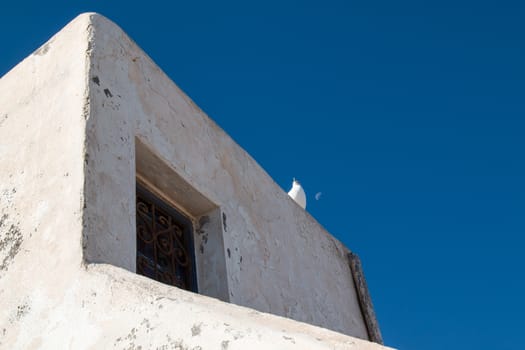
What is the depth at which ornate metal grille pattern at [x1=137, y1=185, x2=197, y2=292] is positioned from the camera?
3.27 m

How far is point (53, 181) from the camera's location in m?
2.76

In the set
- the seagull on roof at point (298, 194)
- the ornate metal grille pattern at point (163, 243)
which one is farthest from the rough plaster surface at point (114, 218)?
the seagull on roof at point (298, 194)

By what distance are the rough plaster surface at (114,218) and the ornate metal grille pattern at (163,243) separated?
14 cm

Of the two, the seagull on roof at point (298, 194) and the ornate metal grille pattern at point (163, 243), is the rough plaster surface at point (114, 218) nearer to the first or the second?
the ornate metal grille pattern at point (163, 243)

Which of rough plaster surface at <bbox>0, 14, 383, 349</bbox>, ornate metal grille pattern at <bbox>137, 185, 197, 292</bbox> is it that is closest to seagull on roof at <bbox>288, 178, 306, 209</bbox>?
rough plaster surface at <bbox>0, 14, 383, 349</bbox>

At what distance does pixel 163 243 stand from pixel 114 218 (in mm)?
794

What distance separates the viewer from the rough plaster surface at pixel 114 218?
2.04 metres

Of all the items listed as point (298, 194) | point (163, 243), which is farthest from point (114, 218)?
point (298, 194)

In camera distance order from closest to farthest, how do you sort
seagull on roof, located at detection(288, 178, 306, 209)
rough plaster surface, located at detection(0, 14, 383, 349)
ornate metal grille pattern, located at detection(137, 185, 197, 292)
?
rough plaster surface, located at detection(0, 14, 383, 349) < ornate metal grille pattern, located at detection(137, 185, 197, 292) < seagull on roof, located at detection(288, 178, 306, 209)

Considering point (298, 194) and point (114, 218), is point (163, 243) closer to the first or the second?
point (114, 218)

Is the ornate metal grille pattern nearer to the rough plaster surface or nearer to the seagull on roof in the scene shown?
the rough plaster surface

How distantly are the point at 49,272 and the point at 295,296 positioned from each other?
2171mm

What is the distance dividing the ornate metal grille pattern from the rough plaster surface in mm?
137

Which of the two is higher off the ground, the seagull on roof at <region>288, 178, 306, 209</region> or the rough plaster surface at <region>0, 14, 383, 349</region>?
the seagull on roof at <region>288, 178, 306, 209</region>
